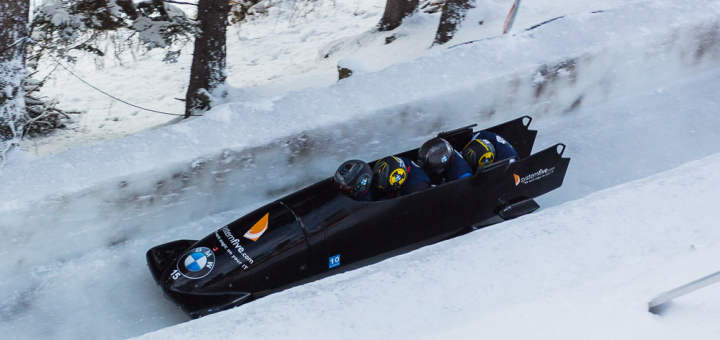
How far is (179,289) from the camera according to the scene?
2.97 m

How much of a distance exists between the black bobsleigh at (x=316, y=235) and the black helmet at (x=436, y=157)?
0.55 ft

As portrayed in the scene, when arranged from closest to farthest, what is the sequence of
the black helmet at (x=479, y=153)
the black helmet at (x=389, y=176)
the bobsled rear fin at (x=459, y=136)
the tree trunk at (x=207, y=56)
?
the black helmet at (x=389, y=176)
the black helmet at (x=479, y=153)
the bobsled rear fin at (x=459, y=136)
the tree trunk at (x=207, y=56)

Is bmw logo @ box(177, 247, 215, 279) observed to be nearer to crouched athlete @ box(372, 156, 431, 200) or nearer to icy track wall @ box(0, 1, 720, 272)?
icy track wall @ box(0, 1, 720, 272)

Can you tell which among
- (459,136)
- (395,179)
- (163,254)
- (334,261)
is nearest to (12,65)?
(163,254)

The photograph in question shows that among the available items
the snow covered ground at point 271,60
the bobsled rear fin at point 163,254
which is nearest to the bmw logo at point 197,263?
the bobsled rear fin at point 163,254

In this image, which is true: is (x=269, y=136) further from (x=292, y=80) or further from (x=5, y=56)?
(x=292, y=80)

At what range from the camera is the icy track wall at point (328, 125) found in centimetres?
336

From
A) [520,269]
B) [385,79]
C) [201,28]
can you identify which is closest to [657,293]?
[520,269]

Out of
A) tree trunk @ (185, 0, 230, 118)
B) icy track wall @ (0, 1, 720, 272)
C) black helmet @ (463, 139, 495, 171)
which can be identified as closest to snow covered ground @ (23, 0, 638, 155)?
tree trunk @ (185, 0, 230, 118)

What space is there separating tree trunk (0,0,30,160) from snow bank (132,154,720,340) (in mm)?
2613

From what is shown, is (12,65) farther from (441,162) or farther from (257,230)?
(441,162)

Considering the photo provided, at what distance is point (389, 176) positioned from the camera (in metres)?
3.35

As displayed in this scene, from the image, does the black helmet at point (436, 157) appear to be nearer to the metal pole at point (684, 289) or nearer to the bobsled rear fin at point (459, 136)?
the bobsled rear fin at point (459, 136)

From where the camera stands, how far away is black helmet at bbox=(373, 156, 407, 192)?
335cm
